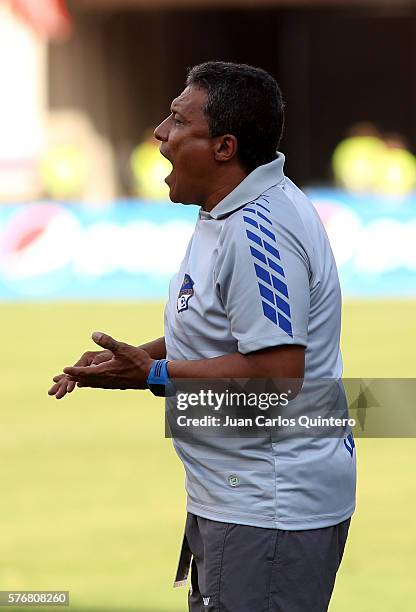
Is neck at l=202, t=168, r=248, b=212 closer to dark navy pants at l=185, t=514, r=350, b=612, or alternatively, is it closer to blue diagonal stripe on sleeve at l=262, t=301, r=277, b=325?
blue diagonal stripe on sleeve at l=262, t=301, r=277, b=325

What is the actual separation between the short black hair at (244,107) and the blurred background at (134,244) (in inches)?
108

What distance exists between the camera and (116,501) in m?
7.08

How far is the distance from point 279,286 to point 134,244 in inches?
523

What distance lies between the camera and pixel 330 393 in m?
3.21

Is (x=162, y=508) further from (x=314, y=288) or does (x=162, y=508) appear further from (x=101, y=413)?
(x=314, y=288)

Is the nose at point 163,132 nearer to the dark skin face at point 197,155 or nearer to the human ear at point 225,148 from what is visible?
the dark skin face at point 197,155

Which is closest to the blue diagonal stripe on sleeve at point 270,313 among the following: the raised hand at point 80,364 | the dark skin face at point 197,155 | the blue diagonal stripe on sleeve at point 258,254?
the blue diagonal stripe on sleeve at point 258,254

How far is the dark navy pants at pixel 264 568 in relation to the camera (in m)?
3.06

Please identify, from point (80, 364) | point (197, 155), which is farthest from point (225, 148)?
point (80, 364)

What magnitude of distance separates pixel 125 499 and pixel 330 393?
407 centimetres

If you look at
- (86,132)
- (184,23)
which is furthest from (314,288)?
(184,23)

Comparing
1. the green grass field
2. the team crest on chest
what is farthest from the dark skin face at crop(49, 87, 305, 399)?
the green grass field

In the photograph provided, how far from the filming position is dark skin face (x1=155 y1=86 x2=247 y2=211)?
3104 millimetres

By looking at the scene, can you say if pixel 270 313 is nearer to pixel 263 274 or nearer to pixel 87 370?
pixel 263 274
